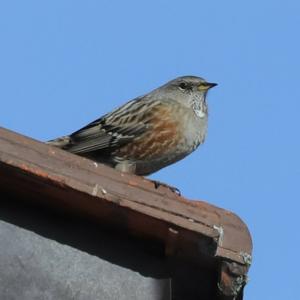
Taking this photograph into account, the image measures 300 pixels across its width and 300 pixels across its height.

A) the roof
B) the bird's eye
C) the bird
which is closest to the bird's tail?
the bird

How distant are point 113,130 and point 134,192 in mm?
2715

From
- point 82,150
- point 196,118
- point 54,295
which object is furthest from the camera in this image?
point 196,118

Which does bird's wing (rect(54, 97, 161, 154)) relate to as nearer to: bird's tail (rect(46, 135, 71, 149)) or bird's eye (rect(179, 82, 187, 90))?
bird's tail (rect(46, 135, 71, 149))

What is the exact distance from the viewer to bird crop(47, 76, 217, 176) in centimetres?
568

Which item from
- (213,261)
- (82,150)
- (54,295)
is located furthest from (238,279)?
(82,150)

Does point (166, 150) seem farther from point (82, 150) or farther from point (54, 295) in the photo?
point (54, 295)

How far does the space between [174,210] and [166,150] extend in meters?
2.57

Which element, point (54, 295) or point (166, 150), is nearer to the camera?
point (54, 295)

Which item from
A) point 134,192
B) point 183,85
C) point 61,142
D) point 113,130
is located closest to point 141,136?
point 113,130

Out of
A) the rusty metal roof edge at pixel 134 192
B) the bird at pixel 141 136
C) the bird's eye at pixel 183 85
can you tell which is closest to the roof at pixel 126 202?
the rusty metal roof edge at pixel 134 192

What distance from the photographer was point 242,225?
3.27 metres

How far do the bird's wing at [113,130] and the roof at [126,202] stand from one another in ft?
7.76

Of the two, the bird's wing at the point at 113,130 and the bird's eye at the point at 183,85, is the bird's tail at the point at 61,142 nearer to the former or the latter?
the bird's wing at the point at 113,130

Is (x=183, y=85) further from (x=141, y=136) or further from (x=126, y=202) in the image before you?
(x=126, y=202)
